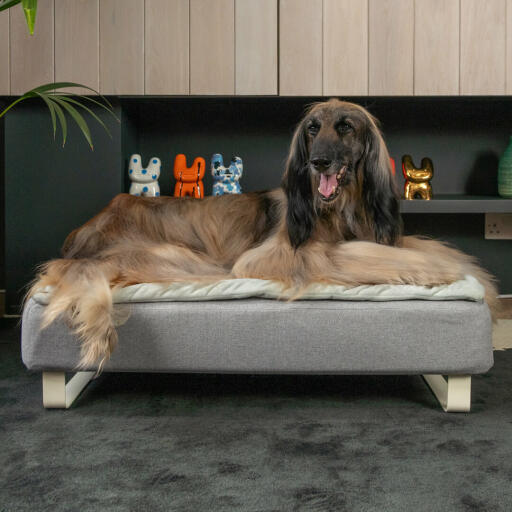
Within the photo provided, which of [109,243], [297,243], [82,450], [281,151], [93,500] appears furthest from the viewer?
[281,151]

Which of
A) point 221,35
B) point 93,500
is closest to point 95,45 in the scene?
point 221,35

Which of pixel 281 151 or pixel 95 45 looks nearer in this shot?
pixel 95 45

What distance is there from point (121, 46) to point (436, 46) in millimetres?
1167

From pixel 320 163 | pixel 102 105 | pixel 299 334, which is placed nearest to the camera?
pixel 299 334

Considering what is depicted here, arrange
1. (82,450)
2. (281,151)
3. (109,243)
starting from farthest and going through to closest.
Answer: (281,151) → (109,243) → (82,450)

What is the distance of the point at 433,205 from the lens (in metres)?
2.34

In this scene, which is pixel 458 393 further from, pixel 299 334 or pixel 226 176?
pixel 226 176

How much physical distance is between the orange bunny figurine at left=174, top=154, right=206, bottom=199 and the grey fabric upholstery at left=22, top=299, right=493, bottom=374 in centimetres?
110

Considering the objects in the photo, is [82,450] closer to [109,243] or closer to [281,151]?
[109,243]

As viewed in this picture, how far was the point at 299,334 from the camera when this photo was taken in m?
1.42

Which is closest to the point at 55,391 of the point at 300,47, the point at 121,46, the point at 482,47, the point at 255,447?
the point at 255,447

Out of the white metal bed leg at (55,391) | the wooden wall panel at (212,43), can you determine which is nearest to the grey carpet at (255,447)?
the white metal bed leg at (55,391)

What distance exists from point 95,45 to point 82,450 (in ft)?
5.20

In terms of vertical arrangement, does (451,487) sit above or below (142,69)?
below
